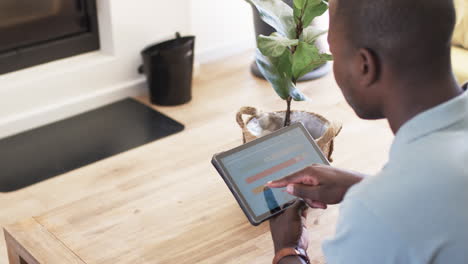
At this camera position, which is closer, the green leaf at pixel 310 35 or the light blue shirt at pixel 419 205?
the light blue shirt at pixel 419 205

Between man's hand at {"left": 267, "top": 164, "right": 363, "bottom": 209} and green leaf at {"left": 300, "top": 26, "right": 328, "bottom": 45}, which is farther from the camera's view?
green leaf at {"left": 300, "top": 26, "right": 328, "bottom": 45}

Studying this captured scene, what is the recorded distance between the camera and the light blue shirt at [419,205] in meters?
0.97

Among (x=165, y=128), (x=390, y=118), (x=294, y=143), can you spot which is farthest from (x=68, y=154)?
(x=390, y=118)

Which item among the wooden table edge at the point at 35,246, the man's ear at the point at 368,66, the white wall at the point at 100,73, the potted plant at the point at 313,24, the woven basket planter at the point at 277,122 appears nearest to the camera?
the man's ear at the point at 368,66

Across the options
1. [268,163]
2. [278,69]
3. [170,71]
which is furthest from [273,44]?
[170,71]

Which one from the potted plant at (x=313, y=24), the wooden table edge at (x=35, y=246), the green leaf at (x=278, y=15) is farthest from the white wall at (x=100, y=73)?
the green leaf at (x=278, y=15)

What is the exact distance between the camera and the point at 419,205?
0.98 meters

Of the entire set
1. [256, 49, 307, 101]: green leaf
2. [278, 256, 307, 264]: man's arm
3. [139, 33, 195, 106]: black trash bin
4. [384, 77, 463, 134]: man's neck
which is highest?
[384, 77, 463, 134]: man's neck

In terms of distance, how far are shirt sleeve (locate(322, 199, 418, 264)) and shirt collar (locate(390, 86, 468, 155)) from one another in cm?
12

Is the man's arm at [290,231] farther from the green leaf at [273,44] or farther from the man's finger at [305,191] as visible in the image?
the green leaf at [273,44]

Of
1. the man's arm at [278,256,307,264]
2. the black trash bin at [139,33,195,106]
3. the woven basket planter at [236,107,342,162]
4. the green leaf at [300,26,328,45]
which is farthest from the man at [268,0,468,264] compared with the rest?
the black trash bin at [139,33,195,106]

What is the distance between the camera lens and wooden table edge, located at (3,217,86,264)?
56.2 inches

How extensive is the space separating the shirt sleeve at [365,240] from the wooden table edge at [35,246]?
→ 60cm

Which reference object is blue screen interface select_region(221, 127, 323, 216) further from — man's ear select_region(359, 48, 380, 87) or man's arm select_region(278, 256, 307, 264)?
man's ear select_region(359, 48, 380, 87)
